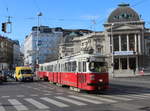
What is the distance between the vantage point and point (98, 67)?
23094mm

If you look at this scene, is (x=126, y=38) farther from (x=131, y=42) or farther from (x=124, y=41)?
(x=131, y=42)

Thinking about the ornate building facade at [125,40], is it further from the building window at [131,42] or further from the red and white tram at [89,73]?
the red and white tram at [89,73]

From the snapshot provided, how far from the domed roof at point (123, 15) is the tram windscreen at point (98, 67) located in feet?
283

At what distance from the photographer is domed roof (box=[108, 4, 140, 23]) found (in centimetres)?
10763

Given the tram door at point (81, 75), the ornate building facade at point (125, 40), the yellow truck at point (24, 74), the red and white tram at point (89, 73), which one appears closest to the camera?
the red and white tram at point (89, 73)

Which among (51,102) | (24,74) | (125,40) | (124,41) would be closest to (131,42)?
(125,40)

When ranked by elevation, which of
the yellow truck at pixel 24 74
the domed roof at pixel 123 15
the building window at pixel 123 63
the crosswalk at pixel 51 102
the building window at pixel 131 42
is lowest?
the crosswalk at pixel 51 102

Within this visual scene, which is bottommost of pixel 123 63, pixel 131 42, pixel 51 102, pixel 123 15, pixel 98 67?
pixel 51 102

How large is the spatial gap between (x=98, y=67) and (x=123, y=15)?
87336 mm

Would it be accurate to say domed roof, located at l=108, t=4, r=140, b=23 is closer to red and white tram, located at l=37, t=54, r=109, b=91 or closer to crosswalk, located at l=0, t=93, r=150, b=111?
red and white tram, located at l=37, t=54, r=109, b=91

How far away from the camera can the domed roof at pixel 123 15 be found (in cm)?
10763

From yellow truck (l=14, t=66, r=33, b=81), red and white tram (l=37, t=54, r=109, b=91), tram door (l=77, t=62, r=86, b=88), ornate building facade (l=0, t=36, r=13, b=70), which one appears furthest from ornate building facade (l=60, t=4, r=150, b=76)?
tram door (l=77, t=62, r=86, b=88)

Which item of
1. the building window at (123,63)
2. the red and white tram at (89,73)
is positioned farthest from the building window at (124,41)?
the red and white tram at (89,73)

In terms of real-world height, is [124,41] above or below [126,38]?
below
